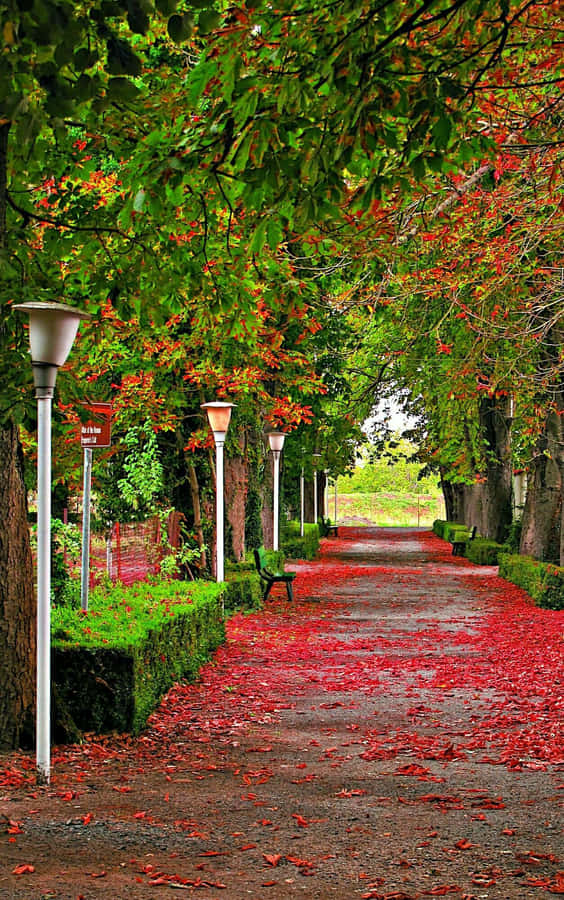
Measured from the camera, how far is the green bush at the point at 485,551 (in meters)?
31.4

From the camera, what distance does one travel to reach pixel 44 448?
793 cm

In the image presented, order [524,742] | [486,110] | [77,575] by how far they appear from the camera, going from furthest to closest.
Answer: [77,575], [486,110], [524,742]

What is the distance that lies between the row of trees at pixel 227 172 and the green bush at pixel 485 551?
12961mm

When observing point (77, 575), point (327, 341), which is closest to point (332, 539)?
→ point (327, 341)

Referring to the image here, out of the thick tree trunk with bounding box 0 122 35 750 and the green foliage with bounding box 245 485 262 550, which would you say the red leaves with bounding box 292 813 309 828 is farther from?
the green foliage with bounding box 245 485 262 550

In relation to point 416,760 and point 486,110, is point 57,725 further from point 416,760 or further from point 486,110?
point 486,110

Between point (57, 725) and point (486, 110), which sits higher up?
point (486, 110)

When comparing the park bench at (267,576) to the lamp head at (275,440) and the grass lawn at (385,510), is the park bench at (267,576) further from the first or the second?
the grass lawn at (385,510)

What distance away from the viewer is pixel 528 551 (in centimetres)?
2536

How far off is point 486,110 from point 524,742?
5756 mm

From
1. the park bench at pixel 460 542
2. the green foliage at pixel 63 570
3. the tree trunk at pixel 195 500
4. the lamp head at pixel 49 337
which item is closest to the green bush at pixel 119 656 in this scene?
the green foliage at pixel 63 570

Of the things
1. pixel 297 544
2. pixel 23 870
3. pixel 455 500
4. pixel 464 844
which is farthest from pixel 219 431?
pixel 455 500

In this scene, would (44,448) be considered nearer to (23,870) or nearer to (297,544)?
(23,870)

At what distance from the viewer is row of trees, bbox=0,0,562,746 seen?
6.05 metres
